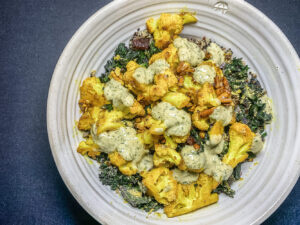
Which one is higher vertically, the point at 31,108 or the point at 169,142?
the point at 169,142

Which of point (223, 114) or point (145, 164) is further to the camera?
point (145, 164)

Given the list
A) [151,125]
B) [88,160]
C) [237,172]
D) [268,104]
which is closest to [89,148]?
[88,160]

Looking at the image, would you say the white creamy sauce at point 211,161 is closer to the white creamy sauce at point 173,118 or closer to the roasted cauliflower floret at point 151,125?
the white creamy sauce at point 173,118

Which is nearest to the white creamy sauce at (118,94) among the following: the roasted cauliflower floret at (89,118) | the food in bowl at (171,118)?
the food in bowl at (171,118)

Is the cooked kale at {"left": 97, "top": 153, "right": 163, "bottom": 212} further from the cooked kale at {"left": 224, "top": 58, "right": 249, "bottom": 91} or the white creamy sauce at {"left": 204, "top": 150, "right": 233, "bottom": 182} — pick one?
the cooked kale at {"left": 224, "top": 58, "right": 249, "bottom": 91}

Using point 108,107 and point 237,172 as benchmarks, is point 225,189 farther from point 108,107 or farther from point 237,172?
point 108,107

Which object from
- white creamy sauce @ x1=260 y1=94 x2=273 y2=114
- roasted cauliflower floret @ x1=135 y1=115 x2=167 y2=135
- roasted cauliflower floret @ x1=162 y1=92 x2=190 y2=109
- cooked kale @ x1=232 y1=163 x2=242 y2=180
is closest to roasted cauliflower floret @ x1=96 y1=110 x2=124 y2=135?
roasted cauliflower floret @ x1=135 y1=115 x2=167 y2=135

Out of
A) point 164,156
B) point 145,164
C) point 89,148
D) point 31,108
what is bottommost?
point 31,108
